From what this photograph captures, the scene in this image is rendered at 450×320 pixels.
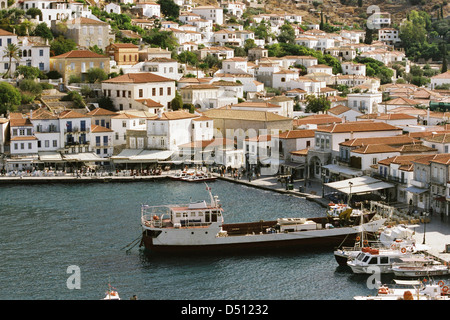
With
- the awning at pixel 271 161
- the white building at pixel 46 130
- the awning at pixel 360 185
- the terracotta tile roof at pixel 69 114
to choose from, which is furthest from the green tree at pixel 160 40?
the awning at pixel 360 185

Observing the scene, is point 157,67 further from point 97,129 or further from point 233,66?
point 97,129

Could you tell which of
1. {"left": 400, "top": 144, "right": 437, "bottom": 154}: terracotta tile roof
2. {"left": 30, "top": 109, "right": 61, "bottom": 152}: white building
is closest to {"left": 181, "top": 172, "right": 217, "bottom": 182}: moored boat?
{"left": 30, "top": 109, "right": 61, "bottom": 152}: white building

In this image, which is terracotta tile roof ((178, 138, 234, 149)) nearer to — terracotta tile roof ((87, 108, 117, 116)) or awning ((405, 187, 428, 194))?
terracotta tile roof ((87, 108, 117, 116))

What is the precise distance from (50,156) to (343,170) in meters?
21.6

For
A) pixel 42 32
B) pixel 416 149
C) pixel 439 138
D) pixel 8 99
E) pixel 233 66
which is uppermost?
pixel 42 32

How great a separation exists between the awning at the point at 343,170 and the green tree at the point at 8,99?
85.5ft

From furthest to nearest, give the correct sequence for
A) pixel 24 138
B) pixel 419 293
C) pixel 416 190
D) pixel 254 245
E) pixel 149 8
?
pixel 149 8
pixel 24 138
pixel 416 190
pixel 254 245
pixel 419 293

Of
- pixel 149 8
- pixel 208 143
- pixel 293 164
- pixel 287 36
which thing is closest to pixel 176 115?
pixel 208 143

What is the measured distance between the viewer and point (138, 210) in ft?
130

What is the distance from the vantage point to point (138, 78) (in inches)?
2537

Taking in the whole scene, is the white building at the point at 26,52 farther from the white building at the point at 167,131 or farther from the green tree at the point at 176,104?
the white building at the point at 167,131

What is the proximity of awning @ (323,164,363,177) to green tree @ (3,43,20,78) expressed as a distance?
104ft

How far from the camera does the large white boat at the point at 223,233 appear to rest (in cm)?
3250

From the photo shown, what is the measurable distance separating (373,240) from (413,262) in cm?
465
